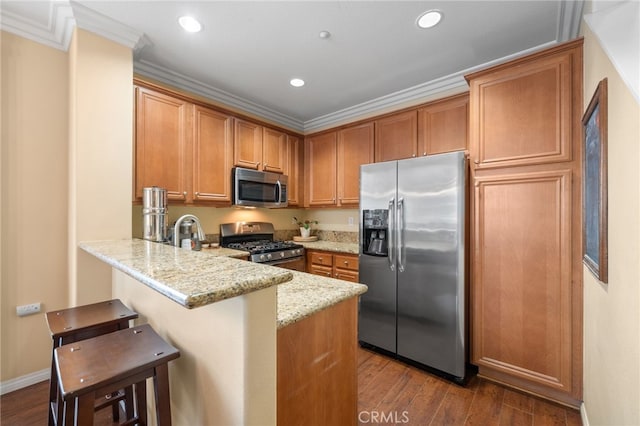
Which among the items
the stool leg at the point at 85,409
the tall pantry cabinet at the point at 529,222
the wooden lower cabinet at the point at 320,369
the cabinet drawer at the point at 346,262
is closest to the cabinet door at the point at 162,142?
the cabinet drawer at the point at 346,262

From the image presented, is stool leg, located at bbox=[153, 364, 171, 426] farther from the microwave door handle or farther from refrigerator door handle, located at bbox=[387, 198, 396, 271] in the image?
the microwave door handle

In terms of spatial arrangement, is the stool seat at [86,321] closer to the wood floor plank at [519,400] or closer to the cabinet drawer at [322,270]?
the cabinet drawer at [322,270]

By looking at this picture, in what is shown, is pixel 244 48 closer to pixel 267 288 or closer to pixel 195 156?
pixel 195 156

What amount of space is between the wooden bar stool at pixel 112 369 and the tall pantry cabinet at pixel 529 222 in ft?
6.98

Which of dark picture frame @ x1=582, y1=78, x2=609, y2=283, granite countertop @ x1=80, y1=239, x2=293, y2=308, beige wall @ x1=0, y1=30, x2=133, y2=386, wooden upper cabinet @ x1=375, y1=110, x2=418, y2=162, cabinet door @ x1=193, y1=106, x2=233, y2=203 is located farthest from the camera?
wooden upper cabinet @ x1=375, y1=110, x2=418, y2=162

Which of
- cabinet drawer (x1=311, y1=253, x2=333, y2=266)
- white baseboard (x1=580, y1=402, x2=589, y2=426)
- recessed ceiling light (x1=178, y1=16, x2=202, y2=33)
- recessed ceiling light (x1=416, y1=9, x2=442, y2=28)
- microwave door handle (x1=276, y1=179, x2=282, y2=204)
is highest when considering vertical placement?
Answer: recessed ceiling light (x1=178, y1=16, x2=202, y2=33)

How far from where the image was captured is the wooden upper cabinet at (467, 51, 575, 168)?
6.09 feet

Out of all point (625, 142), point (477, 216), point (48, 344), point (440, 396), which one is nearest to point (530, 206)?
point (477, 216)

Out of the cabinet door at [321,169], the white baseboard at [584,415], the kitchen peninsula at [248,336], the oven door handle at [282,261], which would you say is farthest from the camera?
the cabinet door at [321,169]

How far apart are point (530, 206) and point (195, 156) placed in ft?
9.52

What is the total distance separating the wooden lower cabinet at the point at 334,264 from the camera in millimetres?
3062

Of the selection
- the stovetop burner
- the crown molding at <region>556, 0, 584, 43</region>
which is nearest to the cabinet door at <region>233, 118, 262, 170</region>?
the stovetop burner

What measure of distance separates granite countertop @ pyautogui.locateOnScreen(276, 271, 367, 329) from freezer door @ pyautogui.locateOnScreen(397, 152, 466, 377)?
1141mm

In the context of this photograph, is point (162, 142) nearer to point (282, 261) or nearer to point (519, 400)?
point (282, 261)
